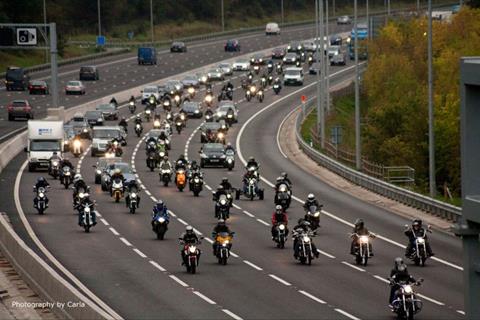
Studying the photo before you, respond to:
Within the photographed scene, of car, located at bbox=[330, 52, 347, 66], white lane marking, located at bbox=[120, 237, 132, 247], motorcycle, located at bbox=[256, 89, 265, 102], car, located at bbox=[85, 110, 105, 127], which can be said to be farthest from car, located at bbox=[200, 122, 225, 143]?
car, located at bbox=[330, 52, 347, 66]

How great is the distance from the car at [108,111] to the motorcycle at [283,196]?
4720cm

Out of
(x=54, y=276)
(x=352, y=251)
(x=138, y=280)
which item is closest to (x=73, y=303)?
(x=54, y=276)

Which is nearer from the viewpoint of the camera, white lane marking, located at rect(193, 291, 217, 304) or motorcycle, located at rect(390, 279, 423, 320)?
motorcycle, located at rect(390, 279, 423, 320)

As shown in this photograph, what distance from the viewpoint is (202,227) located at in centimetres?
5453

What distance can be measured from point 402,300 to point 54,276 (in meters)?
7.34

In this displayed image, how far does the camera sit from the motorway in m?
37.1

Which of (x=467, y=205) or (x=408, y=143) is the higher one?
(x=467, y=205)

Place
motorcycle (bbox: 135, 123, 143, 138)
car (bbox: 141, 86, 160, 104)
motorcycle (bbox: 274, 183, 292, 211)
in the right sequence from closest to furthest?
motorcycle (bbox: 274, 183, 292, 211)
motorcycle (bbox: 135, 123, 143, 138)
car (bbox: 141, 86, 160, 104)

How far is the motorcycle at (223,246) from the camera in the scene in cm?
4453

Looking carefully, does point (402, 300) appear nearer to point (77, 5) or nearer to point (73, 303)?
point (73, 303)

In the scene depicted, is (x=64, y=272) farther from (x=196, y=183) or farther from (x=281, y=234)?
(x=196, y=183)

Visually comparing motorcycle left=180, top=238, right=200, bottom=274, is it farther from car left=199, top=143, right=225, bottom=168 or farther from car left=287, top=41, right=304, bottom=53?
car left=287, top=41, right=304, bottom=53

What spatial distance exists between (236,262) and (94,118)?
57.1 m

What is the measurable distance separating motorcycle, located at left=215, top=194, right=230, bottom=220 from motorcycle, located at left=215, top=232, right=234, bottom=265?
33.5 feet
